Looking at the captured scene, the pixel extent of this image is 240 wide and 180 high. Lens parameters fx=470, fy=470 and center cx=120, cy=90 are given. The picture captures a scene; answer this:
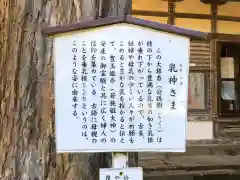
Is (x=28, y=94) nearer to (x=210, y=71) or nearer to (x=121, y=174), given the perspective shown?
(x=121, y=174)

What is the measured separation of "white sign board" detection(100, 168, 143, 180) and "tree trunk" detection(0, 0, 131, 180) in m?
0.26

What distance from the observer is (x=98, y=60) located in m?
2.25

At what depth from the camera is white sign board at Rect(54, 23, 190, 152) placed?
2.23 metres

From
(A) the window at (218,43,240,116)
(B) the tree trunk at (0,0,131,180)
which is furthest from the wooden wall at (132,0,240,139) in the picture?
(B) the tree trunk at (0,0,131,180)

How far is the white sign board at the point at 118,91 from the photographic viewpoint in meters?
2.23

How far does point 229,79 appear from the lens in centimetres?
870

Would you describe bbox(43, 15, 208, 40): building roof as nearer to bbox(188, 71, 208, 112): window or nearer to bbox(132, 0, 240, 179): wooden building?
bbox(132, 0, 240, 179): wooden building

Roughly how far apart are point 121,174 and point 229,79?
6.74 m

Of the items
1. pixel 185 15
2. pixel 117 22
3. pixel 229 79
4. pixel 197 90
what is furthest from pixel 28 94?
pixel 229 79

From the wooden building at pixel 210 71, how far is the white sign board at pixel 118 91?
540 cm

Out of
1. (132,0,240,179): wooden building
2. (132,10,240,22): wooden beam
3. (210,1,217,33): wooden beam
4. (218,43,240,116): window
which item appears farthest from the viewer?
(218,43,240,116): window

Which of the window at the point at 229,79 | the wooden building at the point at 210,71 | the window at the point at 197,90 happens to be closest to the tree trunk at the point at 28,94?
the wooden building at the point at 210,71

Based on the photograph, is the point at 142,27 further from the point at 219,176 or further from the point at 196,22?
the point at 196,22

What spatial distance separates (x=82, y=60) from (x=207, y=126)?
247 inches
